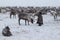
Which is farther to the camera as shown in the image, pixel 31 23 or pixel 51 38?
pixel 31 23

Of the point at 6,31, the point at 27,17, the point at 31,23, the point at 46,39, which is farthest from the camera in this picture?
the point at 31,23

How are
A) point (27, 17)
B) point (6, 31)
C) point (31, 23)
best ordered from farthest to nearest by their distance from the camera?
1. point (31, 23)
2. point (27, 17)
3. point (6, 31)

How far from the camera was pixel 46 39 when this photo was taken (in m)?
14.0

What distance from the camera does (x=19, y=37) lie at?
48.6 feet

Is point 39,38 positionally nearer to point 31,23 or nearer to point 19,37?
point 19,37

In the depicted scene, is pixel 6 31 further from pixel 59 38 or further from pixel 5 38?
pixel 59 38

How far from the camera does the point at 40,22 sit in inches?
833

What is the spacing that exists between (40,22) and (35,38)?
6854 mm

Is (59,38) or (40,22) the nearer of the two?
(59,38)

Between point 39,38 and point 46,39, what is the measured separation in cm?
60

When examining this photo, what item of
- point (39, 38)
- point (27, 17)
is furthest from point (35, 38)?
point (27, 17)

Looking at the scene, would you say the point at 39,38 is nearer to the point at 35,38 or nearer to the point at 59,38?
the point at 35,38

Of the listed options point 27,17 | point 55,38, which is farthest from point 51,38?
point 27,17

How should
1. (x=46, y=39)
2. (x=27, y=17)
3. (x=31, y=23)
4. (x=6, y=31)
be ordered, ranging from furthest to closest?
(x=31, y=23)
(x=27, y=17)
(x=6, y=31)
(x=46, y=39)
